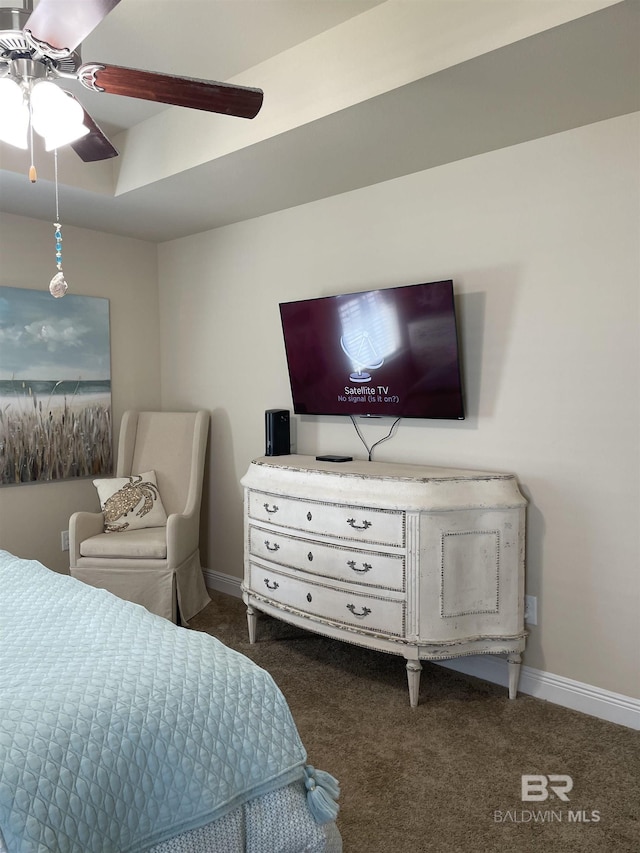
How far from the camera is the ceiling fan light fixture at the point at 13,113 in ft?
5.51

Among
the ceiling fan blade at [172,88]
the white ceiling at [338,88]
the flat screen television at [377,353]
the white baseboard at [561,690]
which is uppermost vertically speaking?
the white ceiling at [338,88]

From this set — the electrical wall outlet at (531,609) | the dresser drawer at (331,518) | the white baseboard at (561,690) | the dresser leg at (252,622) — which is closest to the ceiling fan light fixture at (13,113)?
the dresser drawer at (331,518)

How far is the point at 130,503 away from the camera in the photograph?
388 cm

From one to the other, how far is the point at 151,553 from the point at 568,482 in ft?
7.32

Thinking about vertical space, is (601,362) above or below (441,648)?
above

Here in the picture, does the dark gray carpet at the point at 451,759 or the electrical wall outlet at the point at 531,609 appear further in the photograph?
the electrical wall outlet at the point at 531,609

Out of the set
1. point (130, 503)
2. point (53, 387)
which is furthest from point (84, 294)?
point (130, 503)

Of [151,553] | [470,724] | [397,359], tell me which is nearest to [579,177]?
[397,359]

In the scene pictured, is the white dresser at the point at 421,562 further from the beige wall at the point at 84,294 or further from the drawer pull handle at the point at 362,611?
the beige wall at the point at 84,294

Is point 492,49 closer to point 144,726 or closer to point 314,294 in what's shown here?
point 314,294

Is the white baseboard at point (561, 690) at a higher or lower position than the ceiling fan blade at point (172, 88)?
lower

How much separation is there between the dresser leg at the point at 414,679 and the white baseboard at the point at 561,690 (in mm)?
430

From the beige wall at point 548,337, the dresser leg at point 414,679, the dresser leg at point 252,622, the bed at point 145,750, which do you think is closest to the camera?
the bed at point 145,750

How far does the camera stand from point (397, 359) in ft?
9.98
